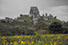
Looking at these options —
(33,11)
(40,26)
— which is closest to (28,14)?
(33,11)

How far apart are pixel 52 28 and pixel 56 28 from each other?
3.07ft

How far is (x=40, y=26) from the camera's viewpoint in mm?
32250

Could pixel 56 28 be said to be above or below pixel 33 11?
below

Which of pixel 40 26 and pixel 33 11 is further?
pixel 33 11

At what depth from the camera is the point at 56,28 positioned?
2273 cm

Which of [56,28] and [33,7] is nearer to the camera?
[56,28]

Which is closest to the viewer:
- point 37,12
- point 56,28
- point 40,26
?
point 56,28

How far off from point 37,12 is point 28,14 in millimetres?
11444

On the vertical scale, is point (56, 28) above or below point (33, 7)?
below

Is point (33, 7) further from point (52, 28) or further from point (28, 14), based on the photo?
point (52, 28)

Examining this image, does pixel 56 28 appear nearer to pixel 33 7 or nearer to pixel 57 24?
pixel 57 24

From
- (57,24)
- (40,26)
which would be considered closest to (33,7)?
(40,26)

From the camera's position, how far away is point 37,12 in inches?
4225

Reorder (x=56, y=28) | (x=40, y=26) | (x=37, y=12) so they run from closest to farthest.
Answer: (x=56, y=28)
(x=40, y=26)
(x=37, y=12)
